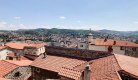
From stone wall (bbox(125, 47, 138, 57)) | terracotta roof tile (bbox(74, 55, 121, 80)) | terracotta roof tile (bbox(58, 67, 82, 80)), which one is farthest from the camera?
stone wall (bbox(125, 47, 138, 57))

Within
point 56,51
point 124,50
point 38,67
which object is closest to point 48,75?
point 38,67

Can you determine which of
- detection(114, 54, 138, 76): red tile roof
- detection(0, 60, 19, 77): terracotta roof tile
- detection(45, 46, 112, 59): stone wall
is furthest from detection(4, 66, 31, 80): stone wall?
detection(114, 54, 138, 76): red tile roof

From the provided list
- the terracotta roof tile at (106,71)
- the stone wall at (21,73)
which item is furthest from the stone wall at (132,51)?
the stone wall at (21,73)

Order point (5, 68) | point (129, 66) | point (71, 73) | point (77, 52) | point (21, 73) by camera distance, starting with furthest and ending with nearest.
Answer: point (21, 73)
point (5, 68)
point (77, 52)
point (129, 66)
point (71, 73)

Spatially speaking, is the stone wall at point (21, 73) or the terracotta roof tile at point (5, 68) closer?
the terracotta roof tile at point (5, 68)

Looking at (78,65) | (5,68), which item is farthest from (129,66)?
(5,68)

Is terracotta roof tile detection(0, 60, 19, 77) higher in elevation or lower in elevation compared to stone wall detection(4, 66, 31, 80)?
higher

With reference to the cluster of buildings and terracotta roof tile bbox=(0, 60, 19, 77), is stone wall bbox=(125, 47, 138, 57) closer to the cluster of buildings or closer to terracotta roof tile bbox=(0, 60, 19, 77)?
the cluster of buildings

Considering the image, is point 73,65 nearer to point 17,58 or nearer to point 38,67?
point 38,67

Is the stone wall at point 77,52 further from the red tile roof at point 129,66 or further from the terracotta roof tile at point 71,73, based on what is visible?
the terracotta roof tile at point 71,73

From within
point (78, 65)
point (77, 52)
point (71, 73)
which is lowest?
point (78, 65)

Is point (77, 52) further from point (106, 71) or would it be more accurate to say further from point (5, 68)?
point (5, 68)

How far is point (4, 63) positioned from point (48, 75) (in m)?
9.92

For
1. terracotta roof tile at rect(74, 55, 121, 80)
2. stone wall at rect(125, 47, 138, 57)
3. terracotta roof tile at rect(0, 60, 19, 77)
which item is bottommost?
terracotta roof tile at rect(0, 60, 19, 77)
